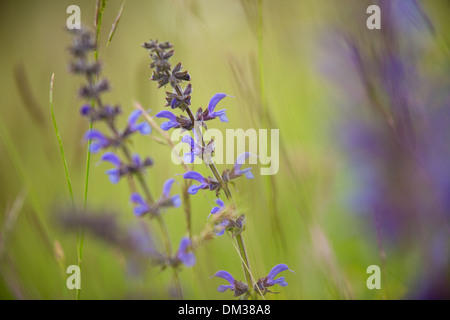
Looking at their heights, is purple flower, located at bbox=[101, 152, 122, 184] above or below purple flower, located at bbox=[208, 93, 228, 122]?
below

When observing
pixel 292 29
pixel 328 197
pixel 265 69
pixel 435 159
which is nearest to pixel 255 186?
pixel 328 197

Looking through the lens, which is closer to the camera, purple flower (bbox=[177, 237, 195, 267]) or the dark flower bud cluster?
the dark flower bud cluster

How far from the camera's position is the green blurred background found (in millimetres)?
1271

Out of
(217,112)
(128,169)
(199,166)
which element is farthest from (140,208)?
(199,166)

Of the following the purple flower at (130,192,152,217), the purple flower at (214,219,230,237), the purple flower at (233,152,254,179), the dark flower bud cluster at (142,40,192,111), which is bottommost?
the purple flower at (214,219,230,237)

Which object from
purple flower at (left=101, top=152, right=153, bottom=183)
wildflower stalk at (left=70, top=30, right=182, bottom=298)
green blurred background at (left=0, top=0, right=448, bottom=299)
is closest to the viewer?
wildflower stalk at (left=70, top=30, right=182, bottom=298)

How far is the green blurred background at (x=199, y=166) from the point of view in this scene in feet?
4.17

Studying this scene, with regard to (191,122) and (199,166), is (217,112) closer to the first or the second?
(191,122)

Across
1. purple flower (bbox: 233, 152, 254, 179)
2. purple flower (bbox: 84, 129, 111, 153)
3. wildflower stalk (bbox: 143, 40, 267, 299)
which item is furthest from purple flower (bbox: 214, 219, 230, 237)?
purple flower (bbox: 84, 129, 111, 153)

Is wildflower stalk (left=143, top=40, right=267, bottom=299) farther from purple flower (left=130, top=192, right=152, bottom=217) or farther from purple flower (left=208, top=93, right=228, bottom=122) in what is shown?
purple flower (left=130, top=192, right=152, bottom=217)

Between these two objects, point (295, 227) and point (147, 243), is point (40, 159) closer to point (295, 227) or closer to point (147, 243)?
point (147, 243)

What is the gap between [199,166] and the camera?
1936 mm

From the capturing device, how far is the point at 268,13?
2395mm

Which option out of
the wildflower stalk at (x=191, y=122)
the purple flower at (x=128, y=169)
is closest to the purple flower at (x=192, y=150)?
the wildflower stalk at (x=191, y=122)
